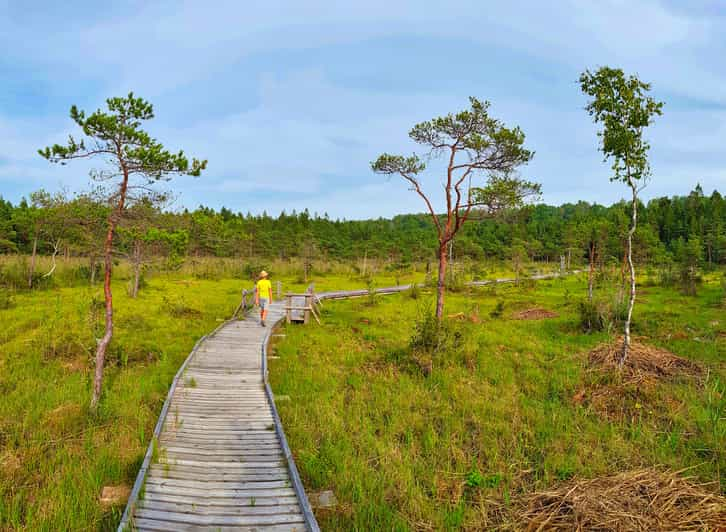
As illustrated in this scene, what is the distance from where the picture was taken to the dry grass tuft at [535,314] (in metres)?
18.9

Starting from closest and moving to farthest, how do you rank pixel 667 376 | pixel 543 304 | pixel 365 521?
1. pixel 365 521
2. pixel 667 376
3. pixel 543 304

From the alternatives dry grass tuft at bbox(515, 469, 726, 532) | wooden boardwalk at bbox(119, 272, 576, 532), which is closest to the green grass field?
wooden boardwalk at bbox(119, 272, 576, 532)

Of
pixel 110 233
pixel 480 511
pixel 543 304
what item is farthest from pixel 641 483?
pixel 543 304

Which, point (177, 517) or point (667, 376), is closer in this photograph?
point (177, 517)

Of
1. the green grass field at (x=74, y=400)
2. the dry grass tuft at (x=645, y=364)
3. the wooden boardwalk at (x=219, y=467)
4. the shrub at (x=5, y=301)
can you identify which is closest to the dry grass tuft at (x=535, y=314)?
the dry grass tuft at (x=645, y=364)

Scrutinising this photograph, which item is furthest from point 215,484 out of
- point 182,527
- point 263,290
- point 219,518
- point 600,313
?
point 600,313

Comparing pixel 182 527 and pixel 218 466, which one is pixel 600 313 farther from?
pixel 182 527

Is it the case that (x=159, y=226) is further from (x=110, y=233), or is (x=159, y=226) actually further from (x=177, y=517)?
(x=177, y=517)

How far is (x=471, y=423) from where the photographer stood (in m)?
7.99

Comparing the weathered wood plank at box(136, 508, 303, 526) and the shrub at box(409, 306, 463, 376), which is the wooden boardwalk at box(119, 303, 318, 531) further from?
the shrub at box(409, 306, 463, 376)

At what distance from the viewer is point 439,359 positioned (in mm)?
11242

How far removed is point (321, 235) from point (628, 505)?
5905cm

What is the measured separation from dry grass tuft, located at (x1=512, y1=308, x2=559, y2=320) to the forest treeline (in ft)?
15.2

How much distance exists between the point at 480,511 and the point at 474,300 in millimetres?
20891
